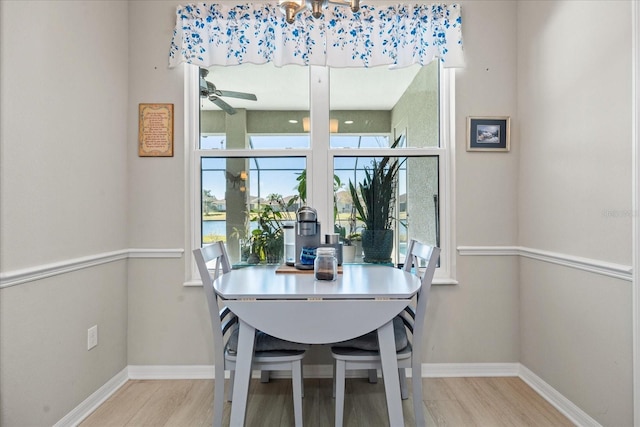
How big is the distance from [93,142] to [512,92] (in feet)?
7.96

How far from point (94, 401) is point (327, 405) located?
1.21m

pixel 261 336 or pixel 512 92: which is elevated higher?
pixel 512 92

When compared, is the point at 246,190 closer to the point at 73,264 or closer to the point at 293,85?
the point at 293,85

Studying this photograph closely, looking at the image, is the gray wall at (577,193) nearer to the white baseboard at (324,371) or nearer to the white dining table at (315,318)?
the white baseboard at (324,371)

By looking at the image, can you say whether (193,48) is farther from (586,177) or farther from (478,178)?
(586,177)

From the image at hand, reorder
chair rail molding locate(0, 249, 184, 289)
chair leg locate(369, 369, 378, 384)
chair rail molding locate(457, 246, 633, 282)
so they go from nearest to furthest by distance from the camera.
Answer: chair rail molding locate(0, 249, 184, 289) < chair rail molding locate(457, 246, 633, 282) < chair leg locate(369, 369, 378, 384)

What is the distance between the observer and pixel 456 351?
2279mm

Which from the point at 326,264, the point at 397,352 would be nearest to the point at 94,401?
the point at 326,264

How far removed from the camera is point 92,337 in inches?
74.7

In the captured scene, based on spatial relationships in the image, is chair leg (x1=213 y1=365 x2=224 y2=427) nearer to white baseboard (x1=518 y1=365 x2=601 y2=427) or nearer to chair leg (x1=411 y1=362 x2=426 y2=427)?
chair leg (x1=411 y1=362 x2=426 y2=427)

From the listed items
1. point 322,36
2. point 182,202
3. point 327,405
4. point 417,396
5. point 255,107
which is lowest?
point 327,405

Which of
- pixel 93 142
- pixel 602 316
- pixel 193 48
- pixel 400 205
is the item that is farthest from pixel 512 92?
pixel 93 142

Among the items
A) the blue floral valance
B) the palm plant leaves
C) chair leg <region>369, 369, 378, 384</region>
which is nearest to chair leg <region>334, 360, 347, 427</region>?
chair leg <region>369, 369, 378, 384</region>

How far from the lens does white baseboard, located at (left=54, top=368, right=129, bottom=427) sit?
5.67ft
